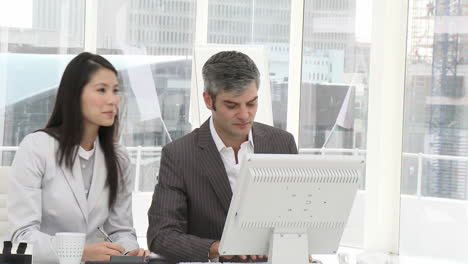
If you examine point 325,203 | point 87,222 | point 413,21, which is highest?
point 413,21

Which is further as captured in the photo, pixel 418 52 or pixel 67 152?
pixel 418 52

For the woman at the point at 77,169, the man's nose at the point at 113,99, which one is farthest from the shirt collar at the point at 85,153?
the man's nose at the point at 113,99

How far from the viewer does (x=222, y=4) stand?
23.5 ft

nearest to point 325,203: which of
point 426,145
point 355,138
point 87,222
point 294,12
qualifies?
point 87,222

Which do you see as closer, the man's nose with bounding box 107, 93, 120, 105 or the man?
the man

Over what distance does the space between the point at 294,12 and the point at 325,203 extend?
16.9 feet

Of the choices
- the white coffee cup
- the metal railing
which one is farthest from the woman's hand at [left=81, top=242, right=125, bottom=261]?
the metal railing

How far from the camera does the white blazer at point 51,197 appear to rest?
2.62 meters

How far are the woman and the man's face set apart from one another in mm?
406

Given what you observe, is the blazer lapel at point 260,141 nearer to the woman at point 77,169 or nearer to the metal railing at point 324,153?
the woman at point 77,169

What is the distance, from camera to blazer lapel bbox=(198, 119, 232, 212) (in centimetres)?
261

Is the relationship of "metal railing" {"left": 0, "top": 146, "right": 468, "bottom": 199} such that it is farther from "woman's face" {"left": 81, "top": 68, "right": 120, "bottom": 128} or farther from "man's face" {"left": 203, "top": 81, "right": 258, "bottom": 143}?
"woman's face" {"left": 81, "top": 68, "right": 120, "bottom": 128}

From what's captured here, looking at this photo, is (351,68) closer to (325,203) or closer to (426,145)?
(426,145)

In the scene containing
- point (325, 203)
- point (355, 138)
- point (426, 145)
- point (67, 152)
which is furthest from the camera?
point (355, 138)
